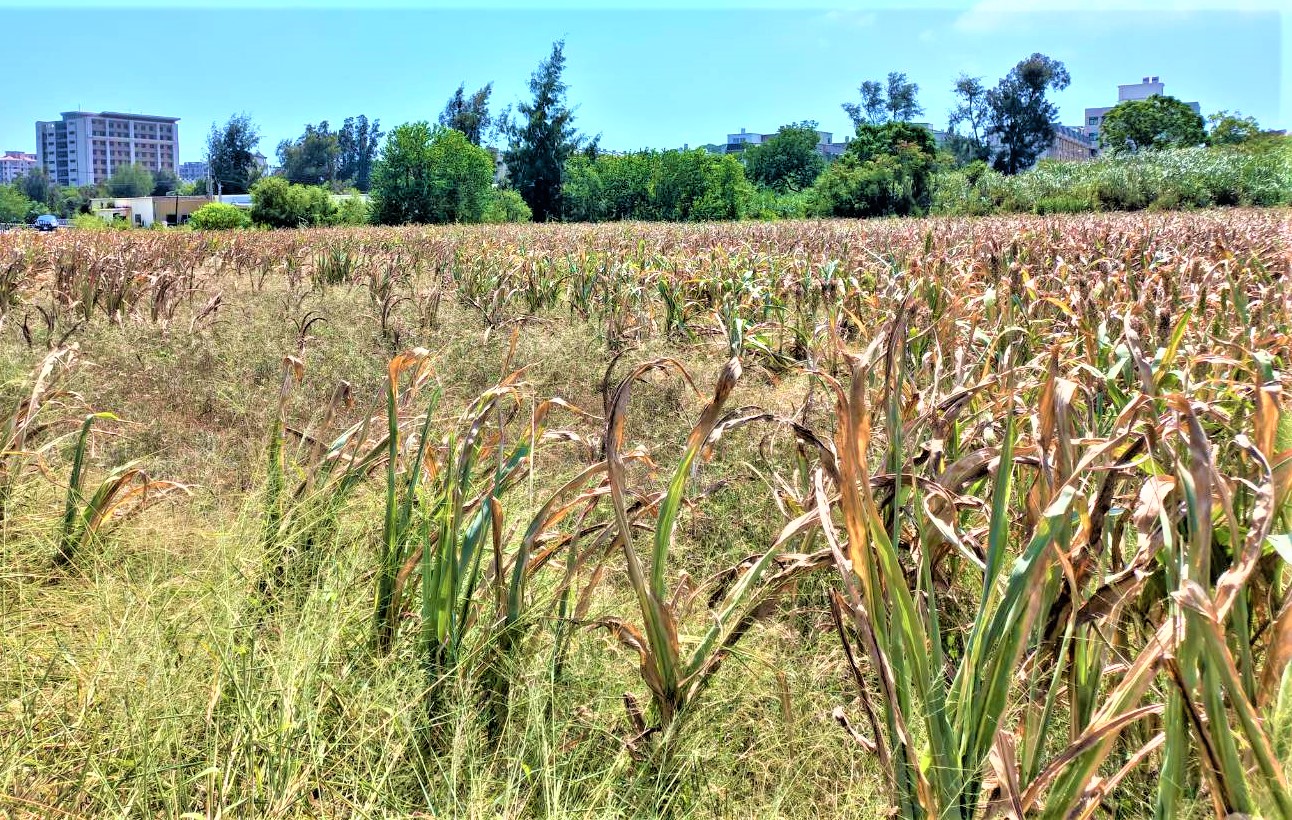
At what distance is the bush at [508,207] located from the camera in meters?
47.1

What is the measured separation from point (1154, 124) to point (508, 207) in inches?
1830

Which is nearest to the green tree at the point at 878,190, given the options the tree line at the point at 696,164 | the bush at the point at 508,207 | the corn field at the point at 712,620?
the tree line at the point at 696,164

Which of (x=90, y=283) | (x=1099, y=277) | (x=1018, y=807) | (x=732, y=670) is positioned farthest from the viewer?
(x=90, y=283)

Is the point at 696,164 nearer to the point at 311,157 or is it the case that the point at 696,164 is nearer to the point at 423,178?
the point at 423,178

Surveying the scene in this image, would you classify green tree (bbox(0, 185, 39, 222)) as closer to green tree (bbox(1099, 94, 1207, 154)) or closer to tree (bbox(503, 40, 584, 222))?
tree (bbox(503, 40, 584, 222))

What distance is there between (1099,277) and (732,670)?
14.9 feet

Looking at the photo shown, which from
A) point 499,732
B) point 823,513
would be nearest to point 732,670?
point 499,732

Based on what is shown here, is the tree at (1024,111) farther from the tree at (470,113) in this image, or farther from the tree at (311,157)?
the tree at (311,157)

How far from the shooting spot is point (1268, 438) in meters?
1.18

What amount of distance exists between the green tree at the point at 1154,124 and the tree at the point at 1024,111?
444 centimetres

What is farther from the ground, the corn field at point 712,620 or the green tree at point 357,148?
the green tree at point 357,148

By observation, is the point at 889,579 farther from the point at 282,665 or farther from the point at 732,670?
the point at 282,665

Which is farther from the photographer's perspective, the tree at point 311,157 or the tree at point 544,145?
the tree at point 311,157

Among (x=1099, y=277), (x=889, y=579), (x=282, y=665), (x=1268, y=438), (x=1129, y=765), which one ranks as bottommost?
(x=282, y=665)
